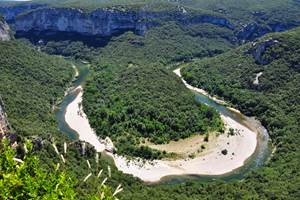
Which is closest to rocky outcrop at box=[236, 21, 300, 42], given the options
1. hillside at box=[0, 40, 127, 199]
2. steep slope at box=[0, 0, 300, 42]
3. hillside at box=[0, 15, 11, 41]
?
steep slope at box=[0, 0, 300, 42]

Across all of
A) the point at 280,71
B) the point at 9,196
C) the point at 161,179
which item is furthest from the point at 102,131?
the point at 9,196

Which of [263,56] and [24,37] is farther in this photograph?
[24,37]

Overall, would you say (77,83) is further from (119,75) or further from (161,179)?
(161,179)

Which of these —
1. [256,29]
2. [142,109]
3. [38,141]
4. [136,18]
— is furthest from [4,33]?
[256,29]

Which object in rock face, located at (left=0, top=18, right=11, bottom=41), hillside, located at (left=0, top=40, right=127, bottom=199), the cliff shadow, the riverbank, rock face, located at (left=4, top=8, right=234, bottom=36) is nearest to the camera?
hillside, located at (left=0, top=40, right=127, bottom=199)

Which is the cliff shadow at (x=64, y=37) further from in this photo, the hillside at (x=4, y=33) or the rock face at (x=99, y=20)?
the hillside at (x=4, y=33)

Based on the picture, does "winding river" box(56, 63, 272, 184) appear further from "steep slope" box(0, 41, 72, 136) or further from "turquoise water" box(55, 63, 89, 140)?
"steep slope" box(0, 41, 72, 136)
